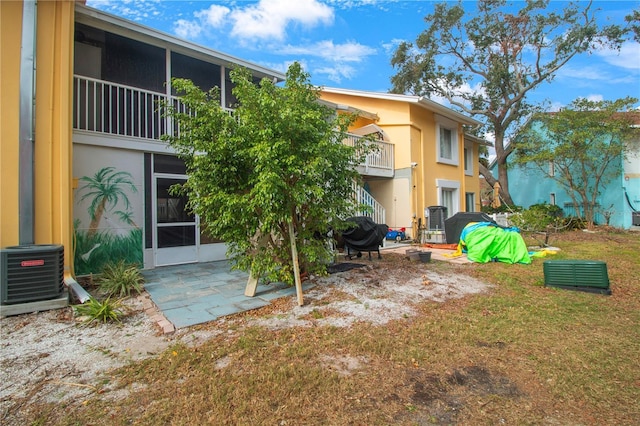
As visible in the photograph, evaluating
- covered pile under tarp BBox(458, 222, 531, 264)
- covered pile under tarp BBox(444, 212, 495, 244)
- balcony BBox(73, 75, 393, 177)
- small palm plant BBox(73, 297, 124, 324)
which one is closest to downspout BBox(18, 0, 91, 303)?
small palm plant BBox(73, 297, 124, 324)

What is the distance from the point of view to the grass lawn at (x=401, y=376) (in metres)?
2.37

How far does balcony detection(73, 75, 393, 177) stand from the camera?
256 inches

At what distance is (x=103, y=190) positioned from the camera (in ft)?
21.7

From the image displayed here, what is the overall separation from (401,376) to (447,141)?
13954 millimetres

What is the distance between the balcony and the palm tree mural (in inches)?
33.5

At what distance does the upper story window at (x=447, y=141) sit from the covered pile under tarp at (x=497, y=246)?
20.6ft

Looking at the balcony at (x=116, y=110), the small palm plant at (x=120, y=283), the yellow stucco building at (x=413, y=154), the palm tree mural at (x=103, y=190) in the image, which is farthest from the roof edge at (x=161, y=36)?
→ the yellow stucco building at (x=413, y=154)

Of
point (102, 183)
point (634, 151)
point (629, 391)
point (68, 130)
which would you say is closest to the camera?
point (629, 391)

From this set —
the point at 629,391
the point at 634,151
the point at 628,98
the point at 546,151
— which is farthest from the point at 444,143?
the point at 629,391

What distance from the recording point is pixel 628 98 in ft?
47.7

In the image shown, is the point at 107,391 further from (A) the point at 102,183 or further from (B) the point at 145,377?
(A) the point at 102,183

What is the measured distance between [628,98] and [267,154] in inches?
735

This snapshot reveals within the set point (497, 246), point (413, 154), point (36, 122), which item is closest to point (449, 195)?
point (413, 154)

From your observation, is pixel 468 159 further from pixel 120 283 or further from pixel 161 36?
pixel 120 283
